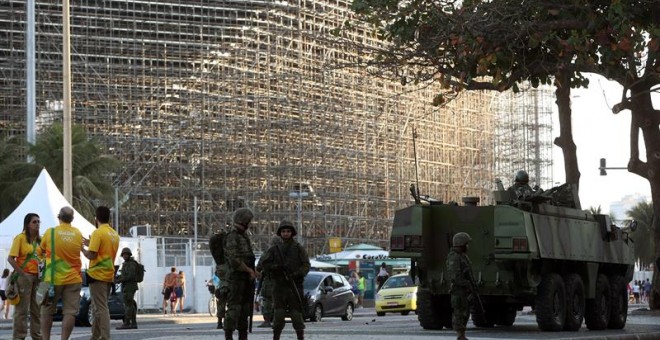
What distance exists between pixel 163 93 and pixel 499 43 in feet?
178

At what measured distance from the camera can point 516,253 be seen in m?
20.5

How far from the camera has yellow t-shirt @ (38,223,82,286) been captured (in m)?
15.8

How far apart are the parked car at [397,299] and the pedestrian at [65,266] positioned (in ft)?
77.8

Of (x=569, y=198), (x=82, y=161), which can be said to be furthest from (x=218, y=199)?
(x=569, y=198)

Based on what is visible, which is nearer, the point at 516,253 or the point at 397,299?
the point at 516,253

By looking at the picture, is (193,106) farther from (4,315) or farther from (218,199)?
(4,315)

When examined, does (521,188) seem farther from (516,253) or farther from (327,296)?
(327,296)

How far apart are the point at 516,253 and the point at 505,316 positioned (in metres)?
4.17

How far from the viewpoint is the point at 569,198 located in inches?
919

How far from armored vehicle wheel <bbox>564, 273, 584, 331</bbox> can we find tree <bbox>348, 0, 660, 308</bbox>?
8.86ft

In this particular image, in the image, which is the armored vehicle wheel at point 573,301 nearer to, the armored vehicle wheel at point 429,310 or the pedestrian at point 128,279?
the armored vehicle wheel at point 429,310

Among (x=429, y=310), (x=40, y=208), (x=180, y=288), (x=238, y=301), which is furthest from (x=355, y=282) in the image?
(x=238, y=301)

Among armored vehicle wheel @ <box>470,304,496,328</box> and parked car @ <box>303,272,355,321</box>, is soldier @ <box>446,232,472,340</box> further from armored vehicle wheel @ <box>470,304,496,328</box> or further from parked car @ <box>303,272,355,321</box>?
parked car @ <box>303,272,355,321</box>

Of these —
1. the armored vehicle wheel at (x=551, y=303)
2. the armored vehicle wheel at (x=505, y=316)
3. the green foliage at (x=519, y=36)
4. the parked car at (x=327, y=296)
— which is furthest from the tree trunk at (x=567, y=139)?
the armored vehicle wheel at (x=551, y=303)
